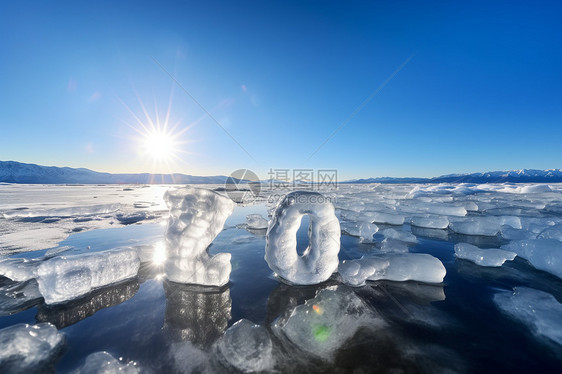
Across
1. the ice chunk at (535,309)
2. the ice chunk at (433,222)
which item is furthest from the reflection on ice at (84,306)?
the ice chunk at (433,222)

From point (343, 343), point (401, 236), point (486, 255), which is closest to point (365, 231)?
point (401, 236)

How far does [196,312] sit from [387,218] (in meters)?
7.16

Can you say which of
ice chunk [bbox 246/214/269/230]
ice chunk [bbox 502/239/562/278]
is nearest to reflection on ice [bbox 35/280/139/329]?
ice chunk [bbox 246/214/269/230]

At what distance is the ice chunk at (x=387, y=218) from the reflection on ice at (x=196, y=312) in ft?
20.9

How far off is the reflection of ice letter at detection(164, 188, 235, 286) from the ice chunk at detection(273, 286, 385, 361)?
1327 millimetres

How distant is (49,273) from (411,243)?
673 cm

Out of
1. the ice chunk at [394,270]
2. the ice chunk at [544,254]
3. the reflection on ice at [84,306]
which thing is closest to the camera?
the reflection on ice at [84,306]

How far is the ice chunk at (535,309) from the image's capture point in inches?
78.5

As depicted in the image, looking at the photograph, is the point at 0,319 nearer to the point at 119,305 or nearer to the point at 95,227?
the point at 119,305

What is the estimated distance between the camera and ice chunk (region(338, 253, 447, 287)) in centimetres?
304

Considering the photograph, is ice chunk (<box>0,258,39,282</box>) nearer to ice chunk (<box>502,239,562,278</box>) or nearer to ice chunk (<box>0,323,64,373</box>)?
ice chunk (<box>0,323,64,373</box>)

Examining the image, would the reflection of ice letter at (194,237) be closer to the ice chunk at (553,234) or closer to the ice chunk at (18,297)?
the ice chunk at (18,297)

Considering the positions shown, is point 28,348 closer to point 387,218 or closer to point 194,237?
point 194,237

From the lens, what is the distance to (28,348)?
1.68 m
